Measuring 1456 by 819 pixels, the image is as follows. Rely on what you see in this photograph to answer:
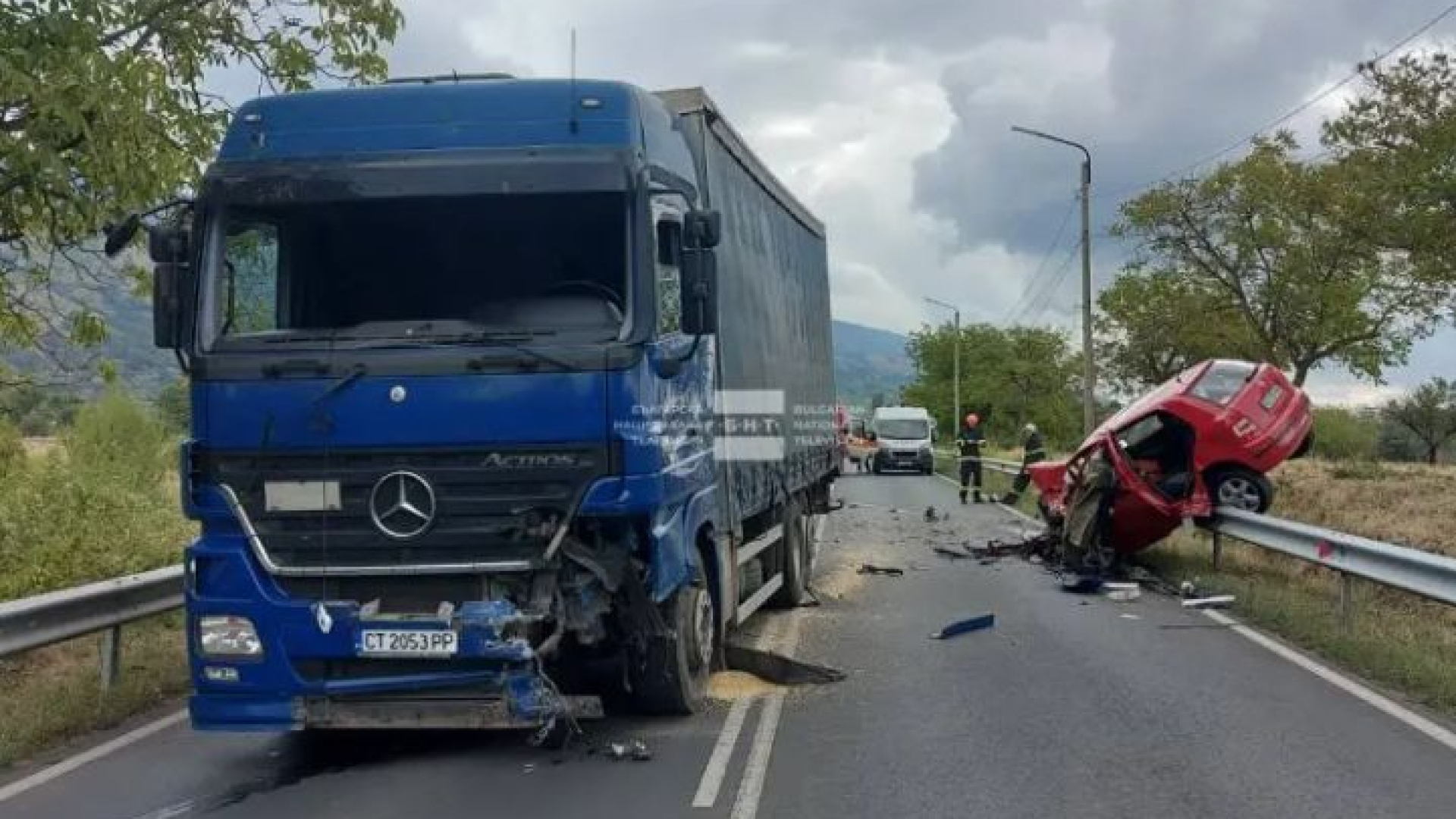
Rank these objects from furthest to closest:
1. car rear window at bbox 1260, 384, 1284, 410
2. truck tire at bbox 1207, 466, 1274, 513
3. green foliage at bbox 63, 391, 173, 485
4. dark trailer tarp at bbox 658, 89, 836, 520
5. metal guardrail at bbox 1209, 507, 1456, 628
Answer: green foliage at bbox 63, 391, 173, 485 → car rear window at bbox 1260, 384, 1284, 410 → truck tire at bbox 1207, 466, 1274, 513 → metal guardrail at bbox 1209, 507, 1456, 628 → dark trailer tarp at bbox 658, 89, 836, 520

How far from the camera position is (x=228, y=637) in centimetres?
597

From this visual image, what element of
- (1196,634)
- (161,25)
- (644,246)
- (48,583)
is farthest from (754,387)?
(48,583)

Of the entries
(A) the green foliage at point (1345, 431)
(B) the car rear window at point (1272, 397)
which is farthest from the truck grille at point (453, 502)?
(A) the green foliage at point (1345, 431)

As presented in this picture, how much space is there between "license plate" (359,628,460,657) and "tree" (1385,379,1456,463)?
70472 mm

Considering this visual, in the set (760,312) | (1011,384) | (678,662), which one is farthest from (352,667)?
(1011,384)

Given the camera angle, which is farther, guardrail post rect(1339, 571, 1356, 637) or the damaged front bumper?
guardrail post rect(1339, 571, 1356, 637)

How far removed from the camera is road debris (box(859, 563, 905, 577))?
46.9 ft

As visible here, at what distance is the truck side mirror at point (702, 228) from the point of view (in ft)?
20.9

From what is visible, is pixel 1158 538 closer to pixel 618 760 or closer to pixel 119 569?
pixel 618 760

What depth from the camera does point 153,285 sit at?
20.1 feet

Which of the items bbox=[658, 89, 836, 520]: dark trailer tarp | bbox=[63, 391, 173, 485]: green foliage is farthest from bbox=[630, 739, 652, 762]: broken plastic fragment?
bbox=[63, 391, 173, 485]: green foliage

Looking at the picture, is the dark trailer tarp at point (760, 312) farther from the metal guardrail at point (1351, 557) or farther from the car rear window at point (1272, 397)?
the car rear window at point (1272, 397)

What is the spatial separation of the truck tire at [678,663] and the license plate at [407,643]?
3.98 feet

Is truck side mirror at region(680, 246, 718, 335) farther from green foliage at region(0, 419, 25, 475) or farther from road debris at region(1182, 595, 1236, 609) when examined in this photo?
green foliage at region(0, 419, 25, 475)
